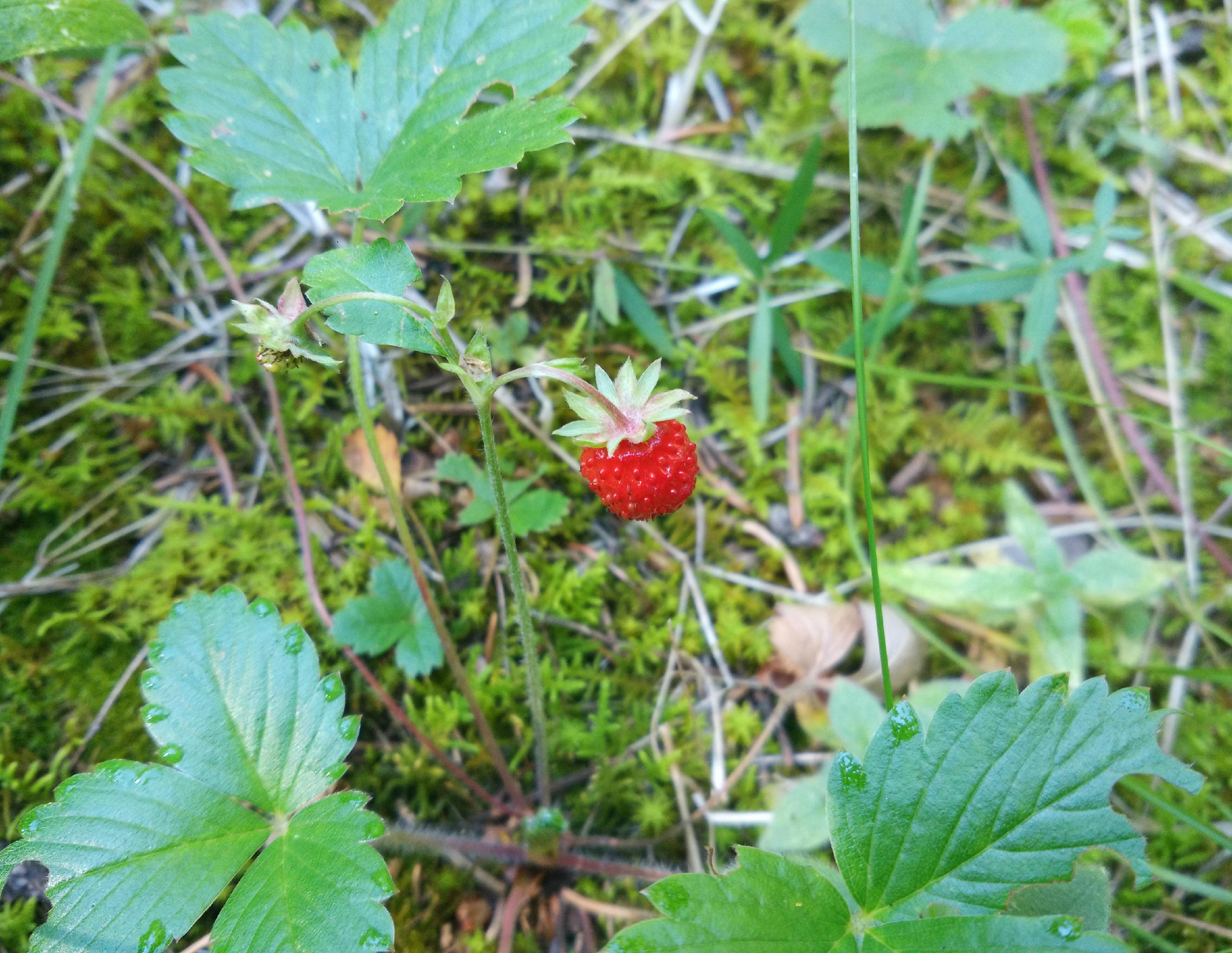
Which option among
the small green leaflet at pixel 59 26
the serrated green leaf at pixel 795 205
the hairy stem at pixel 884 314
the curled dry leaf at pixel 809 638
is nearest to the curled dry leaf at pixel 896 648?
the curled dry leaf at pixel 809 638

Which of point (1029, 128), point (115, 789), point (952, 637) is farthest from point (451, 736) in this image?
point (1029, 128)

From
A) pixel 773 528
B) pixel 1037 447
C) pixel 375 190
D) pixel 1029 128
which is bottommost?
pixel 773 528

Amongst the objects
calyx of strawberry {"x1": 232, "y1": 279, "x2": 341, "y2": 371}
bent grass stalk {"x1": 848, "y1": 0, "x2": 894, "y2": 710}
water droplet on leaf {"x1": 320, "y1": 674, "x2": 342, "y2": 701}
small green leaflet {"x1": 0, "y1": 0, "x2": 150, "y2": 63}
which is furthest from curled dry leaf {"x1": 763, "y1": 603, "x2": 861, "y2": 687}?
small green leaflet {"x1": 0, "y1": 0, "x2": 150, "y2": 63}

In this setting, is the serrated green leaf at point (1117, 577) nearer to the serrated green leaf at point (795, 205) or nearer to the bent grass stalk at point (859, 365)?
the bent grass stalk at point (859, 365)

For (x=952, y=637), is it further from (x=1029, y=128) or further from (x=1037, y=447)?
(x=1029, y=128)

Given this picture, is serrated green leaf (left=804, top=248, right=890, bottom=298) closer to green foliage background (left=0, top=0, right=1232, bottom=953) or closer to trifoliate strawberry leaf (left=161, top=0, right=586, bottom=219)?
green foliage background (left=0, top=0, right=1232, bottom=953)

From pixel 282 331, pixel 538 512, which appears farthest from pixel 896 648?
pixel 282 331

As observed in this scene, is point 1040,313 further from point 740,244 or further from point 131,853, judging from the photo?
point 131,853
